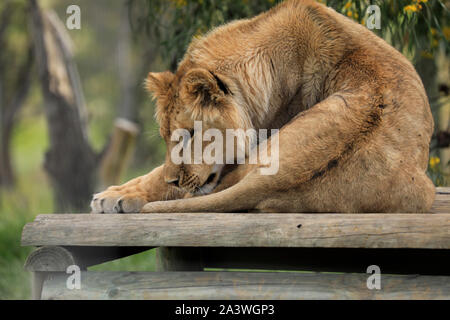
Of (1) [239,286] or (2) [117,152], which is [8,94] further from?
(1) [239,286]

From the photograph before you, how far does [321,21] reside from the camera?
3.14 metres

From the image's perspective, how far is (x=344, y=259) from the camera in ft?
10.6

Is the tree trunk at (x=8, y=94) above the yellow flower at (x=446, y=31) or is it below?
above

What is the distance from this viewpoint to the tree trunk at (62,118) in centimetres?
848

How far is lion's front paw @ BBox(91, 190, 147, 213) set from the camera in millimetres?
3154

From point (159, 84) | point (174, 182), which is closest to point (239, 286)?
point (174, 182)

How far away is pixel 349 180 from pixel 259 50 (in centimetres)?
83

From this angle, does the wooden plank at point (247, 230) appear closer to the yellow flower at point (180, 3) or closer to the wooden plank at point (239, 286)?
the wooden plank at point (239, 286)

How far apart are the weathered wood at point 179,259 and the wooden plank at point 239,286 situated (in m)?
1.07

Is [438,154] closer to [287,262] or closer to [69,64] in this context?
[287,262]

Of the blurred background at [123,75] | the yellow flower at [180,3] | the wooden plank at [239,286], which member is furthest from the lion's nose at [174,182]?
the yellow flower at [180,3]

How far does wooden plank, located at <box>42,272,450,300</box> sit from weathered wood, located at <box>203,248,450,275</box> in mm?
356

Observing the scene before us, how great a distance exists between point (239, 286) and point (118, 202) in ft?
2.89

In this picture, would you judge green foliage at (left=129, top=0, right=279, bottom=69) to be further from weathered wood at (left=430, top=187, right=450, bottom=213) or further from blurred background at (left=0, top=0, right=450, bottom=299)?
weathered wood at (left=430, top=187, right=450, bottom=213)
